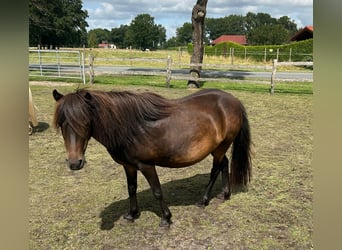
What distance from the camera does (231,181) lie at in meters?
3.55

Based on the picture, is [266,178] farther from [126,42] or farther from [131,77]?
[126,42]

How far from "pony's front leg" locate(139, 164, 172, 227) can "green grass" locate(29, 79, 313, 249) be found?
0.28ft

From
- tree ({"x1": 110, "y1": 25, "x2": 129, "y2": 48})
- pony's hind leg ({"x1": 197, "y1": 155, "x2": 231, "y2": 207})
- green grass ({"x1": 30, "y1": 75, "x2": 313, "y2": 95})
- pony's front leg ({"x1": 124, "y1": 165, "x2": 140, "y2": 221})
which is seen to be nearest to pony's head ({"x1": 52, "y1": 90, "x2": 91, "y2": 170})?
pony's front leg ({"x1": 124, "y1": 165, "x2": 140, "y2": 221})

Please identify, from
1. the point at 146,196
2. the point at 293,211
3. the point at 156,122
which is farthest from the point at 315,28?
the point at 146,196

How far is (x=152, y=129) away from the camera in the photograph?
2734mm

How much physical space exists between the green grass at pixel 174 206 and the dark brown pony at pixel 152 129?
220mm

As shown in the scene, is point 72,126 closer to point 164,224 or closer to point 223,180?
point 164,224

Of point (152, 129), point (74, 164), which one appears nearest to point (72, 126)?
point (74, 164)

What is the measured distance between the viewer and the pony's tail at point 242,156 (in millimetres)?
3410

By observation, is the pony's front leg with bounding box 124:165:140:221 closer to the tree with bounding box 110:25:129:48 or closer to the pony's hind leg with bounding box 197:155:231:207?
the pony's hind leg with bounding box 197:155:231:207

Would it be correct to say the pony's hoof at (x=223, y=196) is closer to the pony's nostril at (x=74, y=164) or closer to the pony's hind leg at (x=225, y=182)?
the pony's hind leg at (x=225, y=182)

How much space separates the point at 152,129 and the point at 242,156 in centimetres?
121

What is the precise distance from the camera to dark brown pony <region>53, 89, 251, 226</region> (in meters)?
2.21
